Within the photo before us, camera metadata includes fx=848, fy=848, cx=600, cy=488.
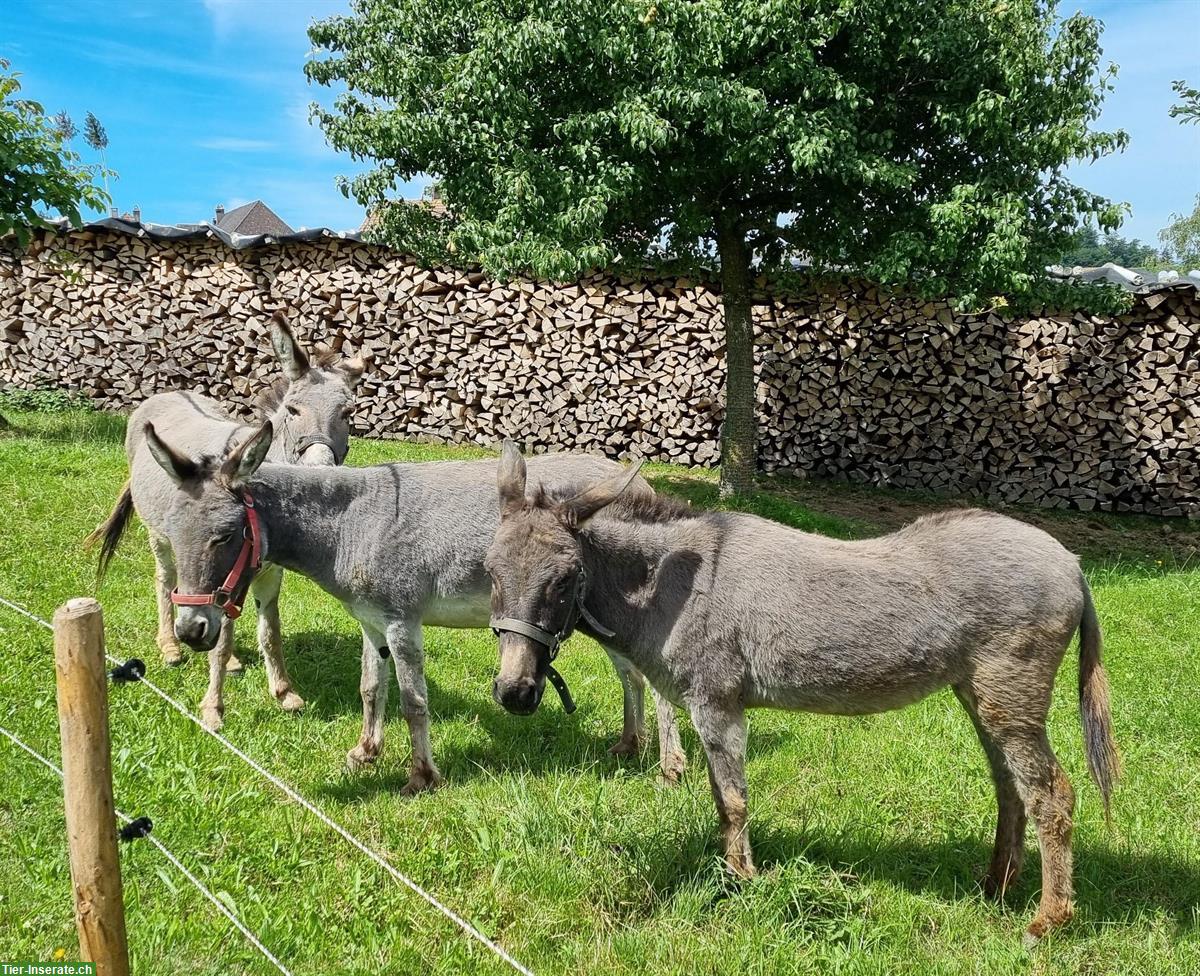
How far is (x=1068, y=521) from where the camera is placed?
11.0m

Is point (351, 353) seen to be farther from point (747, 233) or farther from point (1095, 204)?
point (1095, 204)

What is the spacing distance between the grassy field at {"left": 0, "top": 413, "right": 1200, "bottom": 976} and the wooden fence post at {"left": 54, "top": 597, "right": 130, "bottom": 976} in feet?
2.51

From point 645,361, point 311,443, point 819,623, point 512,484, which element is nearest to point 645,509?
point 512,484

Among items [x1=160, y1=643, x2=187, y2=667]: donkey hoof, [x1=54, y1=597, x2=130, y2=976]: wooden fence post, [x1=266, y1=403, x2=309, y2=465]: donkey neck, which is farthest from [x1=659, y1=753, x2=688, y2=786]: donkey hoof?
[x1=160, y1=643, x2=187, y2=667]: donkey hoof

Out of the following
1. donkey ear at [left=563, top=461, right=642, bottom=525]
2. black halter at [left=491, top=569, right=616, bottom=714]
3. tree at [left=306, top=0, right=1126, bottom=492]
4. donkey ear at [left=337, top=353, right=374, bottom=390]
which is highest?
tree at [left=306, top=0, right=1126, bottom=492]

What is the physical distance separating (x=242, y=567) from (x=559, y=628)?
176 cm

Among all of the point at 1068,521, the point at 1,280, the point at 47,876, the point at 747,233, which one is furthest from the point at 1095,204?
the point at 1,280

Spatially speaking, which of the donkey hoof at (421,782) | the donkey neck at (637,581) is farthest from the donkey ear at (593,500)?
the donkey hoof at (421,782)

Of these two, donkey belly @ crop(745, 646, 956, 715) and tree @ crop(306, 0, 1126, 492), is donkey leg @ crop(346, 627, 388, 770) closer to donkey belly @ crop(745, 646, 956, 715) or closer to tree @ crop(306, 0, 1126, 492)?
donkey belly @ crop(745, 646, 956, 715)

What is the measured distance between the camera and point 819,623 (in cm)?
325

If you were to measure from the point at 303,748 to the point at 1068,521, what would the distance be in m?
10.00

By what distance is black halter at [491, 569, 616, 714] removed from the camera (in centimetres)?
305

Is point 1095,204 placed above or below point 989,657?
above

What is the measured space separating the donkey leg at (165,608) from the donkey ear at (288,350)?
4.65 ft
